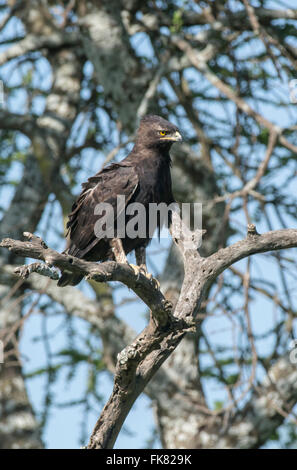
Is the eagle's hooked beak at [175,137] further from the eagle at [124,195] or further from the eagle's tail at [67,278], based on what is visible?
the eagle's tail at [67,278]

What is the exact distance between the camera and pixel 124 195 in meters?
4.89

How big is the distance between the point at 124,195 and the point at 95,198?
0.78ft

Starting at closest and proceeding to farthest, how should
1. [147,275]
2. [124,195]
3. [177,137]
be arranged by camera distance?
[147,275], [124,195], [177,137]

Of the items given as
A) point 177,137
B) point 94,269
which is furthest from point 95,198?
point 94,269

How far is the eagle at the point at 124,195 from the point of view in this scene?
490 cm

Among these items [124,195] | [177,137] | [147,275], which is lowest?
[147,275]

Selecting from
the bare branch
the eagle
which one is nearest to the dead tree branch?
the bare branch

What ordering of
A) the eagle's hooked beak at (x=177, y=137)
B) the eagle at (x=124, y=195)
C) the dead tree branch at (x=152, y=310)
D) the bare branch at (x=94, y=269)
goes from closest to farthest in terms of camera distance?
the bare branch at (x=94, y=269), the dead tree branch at (x=152, y=310), the eagle at (x=124, y=195), the eagle's hooked beak at (x=177, y=137)

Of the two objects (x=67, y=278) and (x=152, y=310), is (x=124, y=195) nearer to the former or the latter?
(x=67, y=278)

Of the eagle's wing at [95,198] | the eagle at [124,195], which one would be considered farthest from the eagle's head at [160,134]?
the eagle's wing at [95,198]

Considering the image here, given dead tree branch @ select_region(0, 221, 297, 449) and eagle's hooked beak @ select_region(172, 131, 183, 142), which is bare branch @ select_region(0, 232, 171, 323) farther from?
eagle's hooked beak @ select_region(172, 131, 183, 142)

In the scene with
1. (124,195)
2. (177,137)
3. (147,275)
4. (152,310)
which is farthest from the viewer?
(177,137)

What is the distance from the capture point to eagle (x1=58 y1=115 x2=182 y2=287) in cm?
490

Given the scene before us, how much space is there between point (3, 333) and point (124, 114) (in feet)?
8.82
